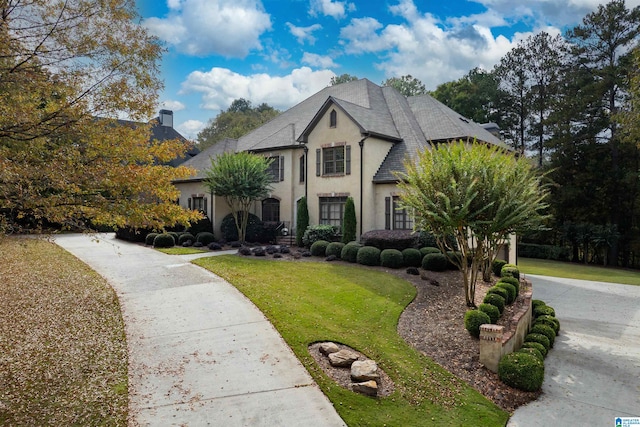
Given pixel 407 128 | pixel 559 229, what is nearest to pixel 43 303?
pixel 407 128

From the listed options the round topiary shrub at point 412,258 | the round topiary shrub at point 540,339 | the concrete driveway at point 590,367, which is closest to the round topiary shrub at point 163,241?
the round topiary shrub at point 412,258

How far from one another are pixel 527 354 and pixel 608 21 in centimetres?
3381

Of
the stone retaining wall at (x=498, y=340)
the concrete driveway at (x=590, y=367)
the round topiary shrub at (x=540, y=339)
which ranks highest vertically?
the stone retaining wall at (x=498, y=340)

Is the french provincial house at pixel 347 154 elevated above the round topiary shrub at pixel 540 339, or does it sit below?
above

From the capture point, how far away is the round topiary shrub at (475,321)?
8.59 m

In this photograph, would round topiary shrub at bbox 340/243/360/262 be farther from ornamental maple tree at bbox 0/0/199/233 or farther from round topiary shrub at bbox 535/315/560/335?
ornamental maple tree at bbox 0/0/199/233

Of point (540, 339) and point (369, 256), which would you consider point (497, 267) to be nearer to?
point (369, 256)

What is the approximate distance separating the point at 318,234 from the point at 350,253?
10.4 ft

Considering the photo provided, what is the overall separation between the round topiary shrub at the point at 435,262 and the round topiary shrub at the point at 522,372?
7.12 meters

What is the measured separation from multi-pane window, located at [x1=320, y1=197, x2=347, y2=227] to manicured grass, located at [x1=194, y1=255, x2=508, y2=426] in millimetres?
5233

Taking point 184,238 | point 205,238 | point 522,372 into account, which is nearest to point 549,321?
point 522,372

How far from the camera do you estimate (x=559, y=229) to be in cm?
3141

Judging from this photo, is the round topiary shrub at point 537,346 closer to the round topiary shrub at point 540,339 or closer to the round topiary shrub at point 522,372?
the round topiary shrub at point 540,339

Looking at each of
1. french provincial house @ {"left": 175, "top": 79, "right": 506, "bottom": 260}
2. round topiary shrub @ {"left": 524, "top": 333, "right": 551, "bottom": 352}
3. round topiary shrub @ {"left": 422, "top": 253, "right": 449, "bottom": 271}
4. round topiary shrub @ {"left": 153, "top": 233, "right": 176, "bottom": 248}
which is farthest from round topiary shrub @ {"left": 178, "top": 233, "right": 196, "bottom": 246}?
round topiary shrub @ {"left": 524, "top": 333, "right": 551, "bottom": 352}
